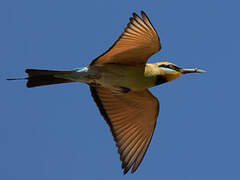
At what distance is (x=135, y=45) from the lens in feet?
17.4

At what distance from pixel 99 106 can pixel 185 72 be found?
Result: 1.17 m

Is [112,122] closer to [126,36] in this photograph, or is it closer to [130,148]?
[130,148]

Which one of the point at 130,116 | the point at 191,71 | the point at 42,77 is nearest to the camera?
the point at 42,77

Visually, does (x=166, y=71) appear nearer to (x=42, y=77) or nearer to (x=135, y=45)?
(x=135, y=45)

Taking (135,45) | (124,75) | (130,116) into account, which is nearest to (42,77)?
(124,75)

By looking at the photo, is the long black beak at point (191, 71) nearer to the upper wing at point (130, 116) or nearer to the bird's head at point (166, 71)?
the bird's head at point (166, 71)

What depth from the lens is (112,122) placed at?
616 cm

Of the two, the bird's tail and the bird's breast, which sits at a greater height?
the bird's tail

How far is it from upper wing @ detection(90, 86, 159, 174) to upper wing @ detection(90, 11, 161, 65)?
2.09 feet

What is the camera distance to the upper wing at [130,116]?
236 inches

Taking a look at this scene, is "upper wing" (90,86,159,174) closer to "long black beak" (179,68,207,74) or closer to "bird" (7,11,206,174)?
"bird" (7,11,206,174)

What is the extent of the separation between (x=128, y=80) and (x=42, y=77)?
0.99 meters

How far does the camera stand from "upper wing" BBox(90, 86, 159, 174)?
600cm

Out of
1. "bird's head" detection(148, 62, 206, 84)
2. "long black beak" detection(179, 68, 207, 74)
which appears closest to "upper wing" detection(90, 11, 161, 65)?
"bird's head" detection(148, 62, 206, 84)
